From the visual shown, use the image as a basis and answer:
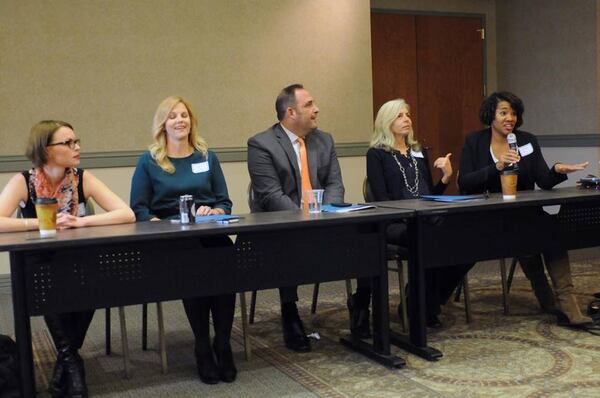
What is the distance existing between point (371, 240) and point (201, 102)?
266cm

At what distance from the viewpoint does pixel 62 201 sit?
119 inches

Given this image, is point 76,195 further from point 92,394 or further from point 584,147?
point 584,147

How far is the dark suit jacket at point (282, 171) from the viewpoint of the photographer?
3.66 m

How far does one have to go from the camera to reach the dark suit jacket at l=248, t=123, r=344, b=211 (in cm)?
366

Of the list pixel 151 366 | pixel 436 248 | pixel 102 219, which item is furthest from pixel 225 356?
pixel 436 248

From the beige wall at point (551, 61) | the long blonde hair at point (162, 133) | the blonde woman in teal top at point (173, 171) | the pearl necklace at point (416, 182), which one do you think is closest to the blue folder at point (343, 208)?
the blonde woman in teal top at point (173, 171)

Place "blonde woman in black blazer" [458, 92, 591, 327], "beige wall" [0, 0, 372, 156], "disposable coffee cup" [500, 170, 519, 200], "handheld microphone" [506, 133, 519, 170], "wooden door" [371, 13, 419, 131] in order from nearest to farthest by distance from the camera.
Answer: "disposable coffee cup" [500, 170, 519, 200], "handheld microphone" [506, 133, 519, 170], "blonde woman in black blazer" [458, 92, 591, 327], "beige wall" [0, 0, 372, 156], "wooden door" [371, 13, 419, 131]

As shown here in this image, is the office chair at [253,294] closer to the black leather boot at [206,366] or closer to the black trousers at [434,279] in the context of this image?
the black trousers at [434,279]

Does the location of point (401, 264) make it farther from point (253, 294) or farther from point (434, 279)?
A: point (253, 294)

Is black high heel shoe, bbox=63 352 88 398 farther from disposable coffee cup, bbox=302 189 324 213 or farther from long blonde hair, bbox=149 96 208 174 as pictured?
disposable coffee cup, bbox=302 189 324 213

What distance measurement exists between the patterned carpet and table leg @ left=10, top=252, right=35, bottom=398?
42 cm

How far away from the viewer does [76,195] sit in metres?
3.06

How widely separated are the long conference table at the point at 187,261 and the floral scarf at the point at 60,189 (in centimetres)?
30

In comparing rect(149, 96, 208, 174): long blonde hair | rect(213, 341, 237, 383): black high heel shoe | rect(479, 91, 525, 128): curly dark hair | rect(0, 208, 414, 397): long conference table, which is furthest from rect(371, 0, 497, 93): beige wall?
rect(213, 341, 237, 383): black high heel shoe
